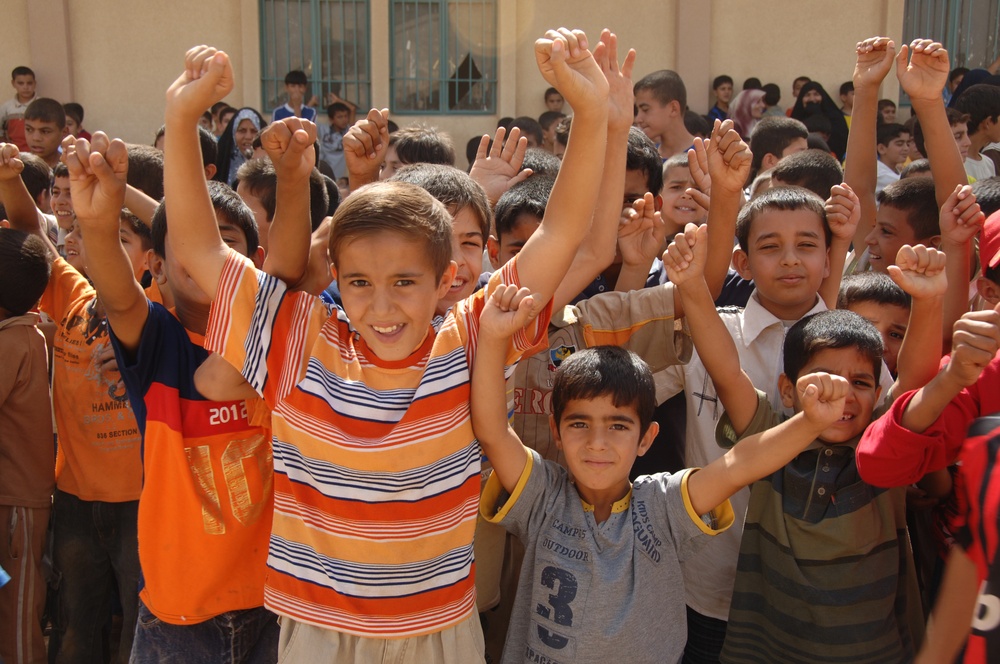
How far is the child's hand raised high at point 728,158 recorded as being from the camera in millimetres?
2369

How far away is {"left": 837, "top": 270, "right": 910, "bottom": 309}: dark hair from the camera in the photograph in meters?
2.66

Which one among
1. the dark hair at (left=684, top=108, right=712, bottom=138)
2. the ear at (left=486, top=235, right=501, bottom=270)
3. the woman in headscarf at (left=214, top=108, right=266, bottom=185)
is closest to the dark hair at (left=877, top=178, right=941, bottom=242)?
the ear at (left=486, top=235, right=501, bottom=270)

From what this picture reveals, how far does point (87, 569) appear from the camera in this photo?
2.85 meters

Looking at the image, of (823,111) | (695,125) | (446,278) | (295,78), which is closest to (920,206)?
(446,278)

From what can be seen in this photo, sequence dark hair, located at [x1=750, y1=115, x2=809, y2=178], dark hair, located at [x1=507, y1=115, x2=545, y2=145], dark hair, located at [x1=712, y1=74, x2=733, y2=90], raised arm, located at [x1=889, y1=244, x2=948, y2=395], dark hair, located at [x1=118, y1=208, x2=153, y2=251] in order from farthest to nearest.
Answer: dark hair, located at [x1=712, y1=74, x2=733, y2=90], dark hair, located at [x1=507, y1=115, x2=545, y2=145], dark hair, located at [x1=750, y1=115, x2=809, y2=178], dark hair, located at [x1=118, y1=208, x2=153, y2=251], raised arm, located at [x1=889, y1=244, x2=948, y2=395]

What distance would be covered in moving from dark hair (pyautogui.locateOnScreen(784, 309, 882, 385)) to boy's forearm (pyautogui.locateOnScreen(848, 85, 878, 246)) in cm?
110

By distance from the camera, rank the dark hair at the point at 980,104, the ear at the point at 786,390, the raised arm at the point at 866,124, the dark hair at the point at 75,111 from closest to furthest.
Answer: the ear at the point at 786,390 < the raised arm at the point at 866,124 < the dark hair at the point at 980,104 < the dark hair at the point at 75,111

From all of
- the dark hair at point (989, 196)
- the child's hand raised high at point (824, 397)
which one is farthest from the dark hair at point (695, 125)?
the child's hand raised high at point (824, 397)

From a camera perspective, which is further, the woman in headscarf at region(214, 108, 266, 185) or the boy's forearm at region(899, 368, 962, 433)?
the woman in headscarf at region(214, 108, 266, 185)

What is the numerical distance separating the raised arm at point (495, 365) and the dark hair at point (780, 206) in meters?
1.22

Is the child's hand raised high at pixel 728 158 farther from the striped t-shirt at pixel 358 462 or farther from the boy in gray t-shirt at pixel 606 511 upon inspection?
the striped t-shirt at pixel 358 462

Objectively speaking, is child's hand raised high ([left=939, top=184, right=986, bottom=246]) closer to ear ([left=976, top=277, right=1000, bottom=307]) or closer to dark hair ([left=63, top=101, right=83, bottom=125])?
ear ([left=976, top=277, right=1000, bottom=307])

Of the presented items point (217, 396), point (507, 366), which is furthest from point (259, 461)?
point (507, 366)

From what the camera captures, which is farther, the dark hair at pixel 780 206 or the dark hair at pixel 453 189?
the dark hair at pixel 780 206
